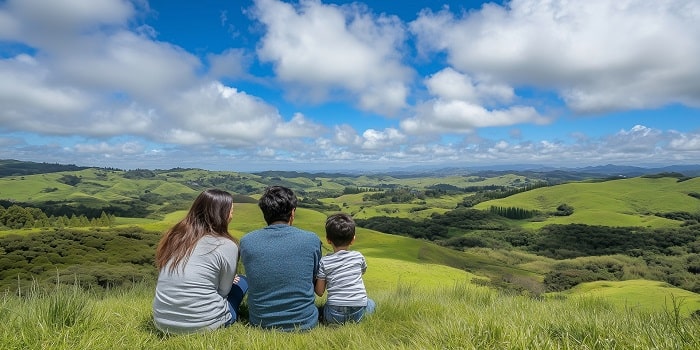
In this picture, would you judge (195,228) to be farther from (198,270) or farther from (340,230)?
(340,230)

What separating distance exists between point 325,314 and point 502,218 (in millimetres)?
185835

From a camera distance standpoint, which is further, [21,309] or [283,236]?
[283,236]

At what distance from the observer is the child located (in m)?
5.90

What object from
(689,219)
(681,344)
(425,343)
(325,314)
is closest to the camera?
(681,344)

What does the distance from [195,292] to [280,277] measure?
106 centimetres

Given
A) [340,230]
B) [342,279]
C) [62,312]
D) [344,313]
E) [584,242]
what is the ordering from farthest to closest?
[584,242], [340,230], [342,279], [344,313], [62,312]

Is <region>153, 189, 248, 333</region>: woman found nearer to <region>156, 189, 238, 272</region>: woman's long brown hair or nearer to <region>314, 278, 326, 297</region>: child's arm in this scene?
<region>156, 189, 238, 272</region>: woman's long brown hair

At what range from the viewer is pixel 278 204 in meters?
5.63

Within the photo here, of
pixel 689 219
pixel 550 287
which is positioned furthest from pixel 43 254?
pixel 689 219

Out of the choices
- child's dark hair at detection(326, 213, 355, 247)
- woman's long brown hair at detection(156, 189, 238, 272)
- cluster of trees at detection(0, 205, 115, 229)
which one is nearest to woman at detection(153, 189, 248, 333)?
woman's long brown hair at detection(156, 189, 238, 272)

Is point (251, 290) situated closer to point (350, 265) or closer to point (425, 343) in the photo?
point (350, 265)

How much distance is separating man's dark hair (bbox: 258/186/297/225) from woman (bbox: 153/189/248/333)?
0.49 metres

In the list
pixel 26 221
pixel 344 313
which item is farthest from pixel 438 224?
pixel 344 313

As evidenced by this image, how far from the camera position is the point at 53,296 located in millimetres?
5062
